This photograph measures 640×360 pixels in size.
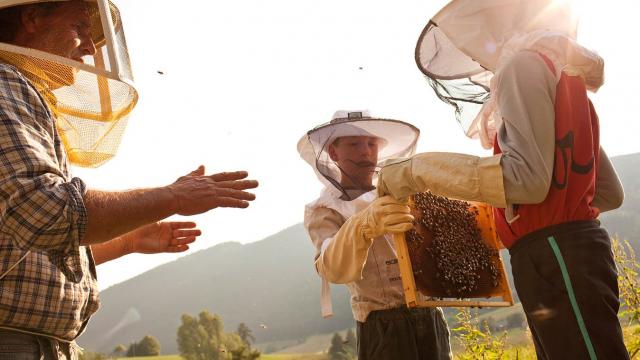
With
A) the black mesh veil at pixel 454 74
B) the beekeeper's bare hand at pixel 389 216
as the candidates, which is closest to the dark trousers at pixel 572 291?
the beekeeper's bare hand at pixel 389 216

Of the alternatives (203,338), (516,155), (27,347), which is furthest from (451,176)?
(203,338)

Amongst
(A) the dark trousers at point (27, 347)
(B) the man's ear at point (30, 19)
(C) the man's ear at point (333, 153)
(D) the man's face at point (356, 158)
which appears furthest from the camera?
(C) the man's ear at point (333, 153)

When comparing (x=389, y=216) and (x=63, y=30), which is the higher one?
(x=63, y=30)

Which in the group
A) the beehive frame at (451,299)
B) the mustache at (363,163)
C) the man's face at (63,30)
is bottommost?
the beehive frame at (451,299)

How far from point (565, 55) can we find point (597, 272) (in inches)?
50.5

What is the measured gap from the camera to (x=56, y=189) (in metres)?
2.21

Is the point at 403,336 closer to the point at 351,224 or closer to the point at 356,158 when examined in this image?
the point at 351,224

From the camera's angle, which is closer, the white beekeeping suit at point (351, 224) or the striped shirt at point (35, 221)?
the striped shirt at point (35, 221)

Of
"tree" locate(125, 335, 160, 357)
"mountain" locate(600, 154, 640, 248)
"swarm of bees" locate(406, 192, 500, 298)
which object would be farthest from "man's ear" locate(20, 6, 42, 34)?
"tree" locate(125, 335, 160, 357)

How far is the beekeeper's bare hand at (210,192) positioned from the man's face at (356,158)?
2.10 m

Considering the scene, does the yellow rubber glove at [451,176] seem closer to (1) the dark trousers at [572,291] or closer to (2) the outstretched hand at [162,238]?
(1) the dark trousers at [572,291]

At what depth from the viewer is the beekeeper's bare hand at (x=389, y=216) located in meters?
3.39

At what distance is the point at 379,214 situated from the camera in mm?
3439

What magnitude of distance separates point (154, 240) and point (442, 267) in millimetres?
2306
